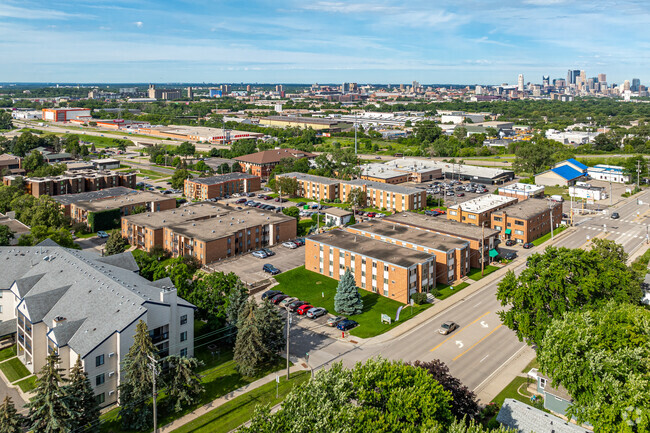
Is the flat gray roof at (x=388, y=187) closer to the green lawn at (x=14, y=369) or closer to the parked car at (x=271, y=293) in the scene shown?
the parked car at (x=271, y=293)

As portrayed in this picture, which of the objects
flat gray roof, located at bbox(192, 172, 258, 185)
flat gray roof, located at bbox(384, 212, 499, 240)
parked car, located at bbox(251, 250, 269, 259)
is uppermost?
flat gray roof, located at bbox(192, 172, 258, 185)

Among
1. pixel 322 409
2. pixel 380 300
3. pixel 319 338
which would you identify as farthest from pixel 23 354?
pixel 380 300

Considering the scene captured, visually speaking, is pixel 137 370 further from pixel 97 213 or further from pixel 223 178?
pixel 223 178

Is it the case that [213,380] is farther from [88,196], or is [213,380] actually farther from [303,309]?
[88,196]

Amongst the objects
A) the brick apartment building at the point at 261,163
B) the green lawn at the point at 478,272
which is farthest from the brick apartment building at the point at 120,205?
the green lawn at the point at 478,272

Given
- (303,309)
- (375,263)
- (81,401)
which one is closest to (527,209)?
(375,263)

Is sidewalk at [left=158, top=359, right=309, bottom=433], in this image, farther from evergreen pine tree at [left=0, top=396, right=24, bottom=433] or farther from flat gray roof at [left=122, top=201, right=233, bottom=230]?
flat gray roof at [left=122, top=201, right=233, bottom=230]

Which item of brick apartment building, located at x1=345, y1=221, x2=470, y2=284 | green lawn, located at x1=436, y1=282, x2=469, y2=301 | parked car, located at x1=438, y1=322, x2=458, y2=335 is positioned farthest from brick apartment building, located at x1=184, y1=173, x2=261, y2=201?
parked car, located at x1=438, y1=322, x2=458, y2=335
